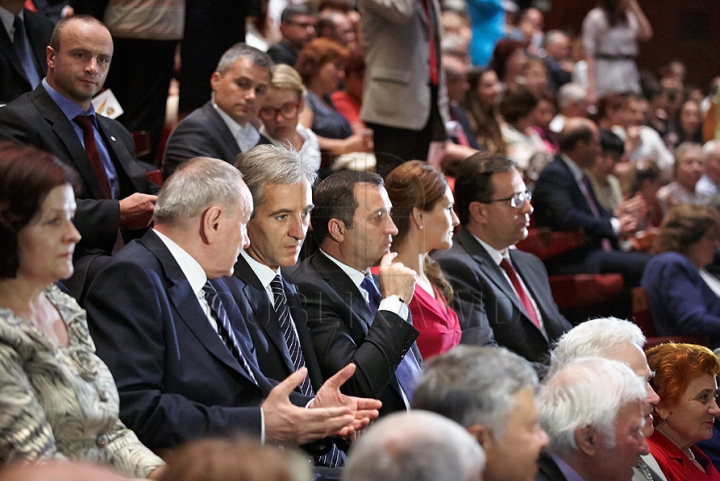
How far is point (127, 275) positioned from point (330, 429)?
1.98ft

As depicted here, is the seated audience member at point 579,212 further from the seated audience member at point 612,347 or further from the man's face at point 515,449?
the man's face at point 515,449

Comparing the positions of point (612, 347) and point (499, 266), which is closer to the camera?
point (612, 347)

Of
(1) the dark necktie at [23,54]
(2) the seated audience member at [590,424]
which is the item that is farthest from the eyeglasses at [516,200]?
(1) the dark necktie at [23,54]

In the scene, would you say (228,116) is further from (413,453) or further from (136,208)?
(413,453)

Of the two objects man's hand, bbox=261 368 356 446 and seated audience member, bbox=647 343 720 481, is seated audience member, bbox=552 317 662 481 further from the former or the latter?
man's hand, bbox=261 368 356 446

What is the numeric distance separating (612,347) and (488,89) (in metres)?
3.53

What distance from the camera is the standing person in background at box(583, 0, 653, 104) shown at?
28.9 ft

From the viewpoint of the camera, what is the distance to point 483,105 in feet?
20.1

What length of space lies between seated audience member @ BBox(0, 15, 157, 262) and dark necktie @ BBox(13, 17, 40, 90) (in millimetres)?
386

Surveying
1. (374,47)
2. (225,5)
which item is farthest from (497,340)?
(225,5)

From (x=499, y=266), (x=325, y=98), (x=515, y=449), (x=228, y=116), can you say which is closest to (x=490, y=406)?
(x=515, y=449)

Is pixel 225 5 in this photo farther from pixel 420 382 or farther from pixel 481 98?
pixel 420 382

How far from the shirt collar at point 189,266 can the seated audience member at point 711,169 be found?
16.6 feet

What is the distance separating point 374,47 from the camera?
4496mm
